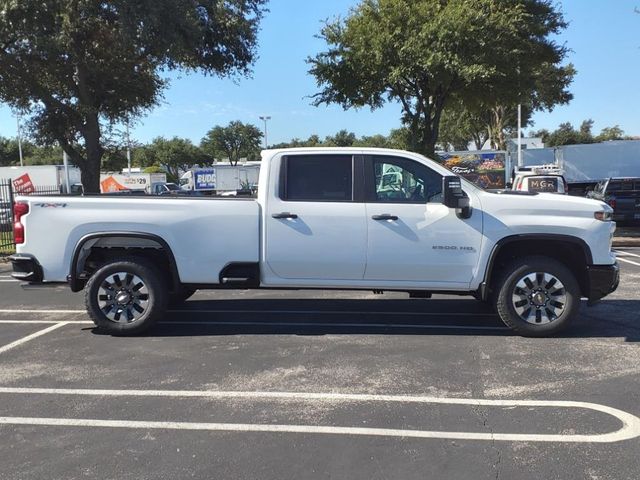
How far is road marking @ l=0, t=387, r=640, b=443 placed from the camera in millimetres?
3881

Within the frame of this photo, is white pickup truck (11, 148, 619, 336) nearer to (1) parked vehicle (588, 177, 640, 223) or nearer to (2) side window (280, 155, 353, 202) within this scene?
(2) side window (280, 155, 353, 202)

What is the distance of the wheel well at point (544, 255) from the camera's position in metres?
6.12

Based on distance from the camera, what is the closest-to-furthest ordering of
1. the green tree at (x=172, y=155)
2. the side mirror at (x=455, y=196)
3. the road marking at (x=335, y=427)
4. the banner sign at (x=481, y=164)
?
the road marking at (x=335, y=427) < the side mirror at (x=455, y=196) < the banner sign at (x=481, y=164) < the green tree at (x=172, y=155)

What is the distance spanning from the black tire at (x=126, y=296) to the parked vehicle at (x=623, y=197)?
1507cm

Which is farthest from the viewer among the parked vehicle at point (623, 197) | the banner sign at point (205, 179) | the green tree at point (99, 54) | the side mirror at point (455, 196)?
the banner sign at point (205, 179)

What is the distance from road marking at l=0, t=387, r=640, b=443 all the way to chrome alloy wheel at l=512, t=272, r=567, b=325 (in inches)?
69.4

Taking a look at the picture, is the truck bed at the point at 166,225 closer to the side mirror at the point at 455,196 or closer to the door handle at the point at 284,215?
the door handle at the point at 284,215

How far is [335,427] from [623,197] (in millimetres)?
16711

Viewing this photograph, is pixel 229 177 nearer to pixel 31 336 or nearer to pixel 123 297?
pixel 31 336

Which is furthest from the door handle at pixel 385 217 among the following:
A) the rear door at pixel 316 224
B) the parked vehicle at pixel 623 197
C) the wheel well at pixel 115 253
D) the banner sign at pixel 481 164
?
the banner sign at pixel 481 164

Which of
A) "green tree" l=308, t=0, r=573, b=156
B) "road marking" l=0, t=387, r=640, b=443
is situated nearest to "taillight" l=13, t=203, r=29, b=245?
"road marking" l=0, t=387, r=640, b=443

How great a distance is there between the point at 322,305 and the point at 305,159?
2.40 m

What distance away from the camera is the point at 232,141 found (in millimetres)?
87938

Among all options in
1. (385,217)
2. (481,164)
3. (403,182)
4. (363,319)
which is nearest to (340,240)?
(385,217)
